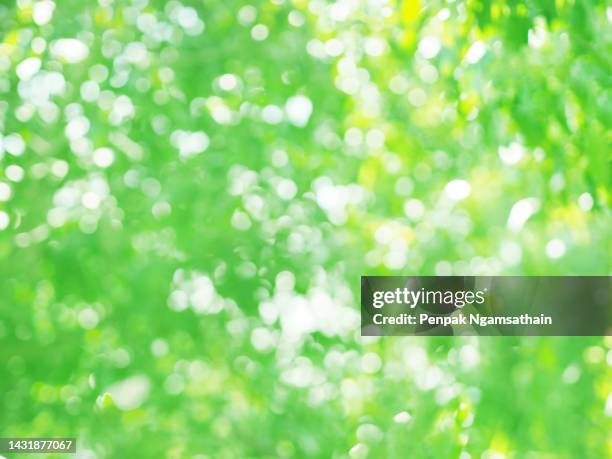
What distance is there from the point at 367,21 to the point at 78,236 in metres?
0.72

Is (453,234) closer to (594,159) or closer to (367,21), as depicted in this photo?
(594,159)

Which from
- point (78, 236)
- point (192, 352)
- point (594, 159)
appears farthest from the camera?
point (192, 352)

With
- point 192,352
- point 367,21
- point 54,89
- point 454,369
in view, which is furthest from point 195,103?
point 454,369

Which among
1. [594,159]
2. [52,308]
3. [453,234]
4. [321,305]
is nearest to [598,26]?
[594,159]

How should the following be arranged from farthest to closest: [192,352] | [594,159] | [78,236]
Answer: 1. [192,352]
2. [78,236]
3. [594,159]

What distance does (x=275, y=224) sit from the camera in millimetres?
1361

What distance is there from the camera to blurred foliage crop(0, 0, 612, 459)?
122 cm

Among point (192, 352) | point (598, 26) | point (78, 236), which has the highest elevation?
point (598, 26)

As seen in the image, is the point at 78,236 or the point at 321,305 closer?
the point at 78,236

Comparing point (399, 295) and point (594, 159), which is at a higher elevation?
point (594, 159)

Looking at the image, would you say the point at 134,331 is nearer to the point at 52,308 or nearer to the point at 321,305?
the point at 52,308

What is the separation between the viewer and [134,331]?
1.30 m

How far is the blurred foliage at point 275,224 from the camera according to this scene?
47.9 inches

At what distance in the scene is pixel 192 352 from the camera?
4.40ft
